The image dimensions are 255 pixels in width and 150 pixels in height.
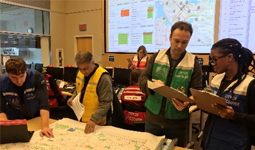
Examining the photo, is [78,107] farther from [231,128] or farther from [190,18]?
[190,18]

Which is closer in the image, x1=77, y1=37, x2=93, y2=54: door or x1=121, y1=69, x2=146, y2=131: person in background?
x1=121, y1=69, x2=146, y2=131: person in background

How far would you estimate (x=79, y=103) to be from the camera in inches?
68.6

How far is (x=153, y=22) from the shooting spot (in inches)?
229

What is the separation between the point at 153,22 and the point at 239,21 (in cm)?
215

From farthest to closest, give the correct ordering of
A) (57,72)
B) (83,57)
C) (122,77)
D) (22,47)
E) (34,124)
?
(22,47) < (57,72) < (122,77) < (34,124) < (83,57)

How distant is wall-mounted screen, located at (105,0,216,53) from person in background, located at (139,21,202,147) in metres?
3.87

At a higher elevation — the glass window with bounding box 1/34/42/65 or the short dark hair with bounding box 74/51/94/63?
the glass window with bounding box 1/34/42/65

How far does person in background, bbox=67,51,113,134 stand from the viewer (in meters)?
1.73

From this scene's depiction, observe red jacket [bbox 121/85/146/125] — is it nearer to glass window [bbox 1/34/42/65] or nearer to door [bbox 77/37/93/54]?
glass window [bbox 1/34/42/65]

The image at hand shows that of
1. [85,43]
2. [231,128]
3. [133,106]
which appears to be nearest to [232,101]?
[231,128]

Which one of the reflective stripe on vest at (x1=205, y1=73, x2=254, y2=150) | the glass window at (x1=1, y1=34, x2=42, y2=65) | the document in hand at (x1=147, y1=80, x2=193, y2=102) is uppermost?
the glass window at (x1=1, y1=34, x2=42, y2=65)

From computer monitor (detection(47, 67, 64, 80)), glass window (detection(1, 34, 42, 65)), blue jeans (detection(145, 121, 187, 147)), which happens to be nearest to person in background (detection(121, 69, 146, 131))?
blue jeans (detection(145, 121, 187, 147))

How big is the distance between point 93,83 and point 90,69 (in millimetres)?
124

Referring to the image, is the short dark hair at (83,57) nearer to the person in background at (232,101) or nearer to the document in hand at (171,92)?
the document in hand at (171,92)
